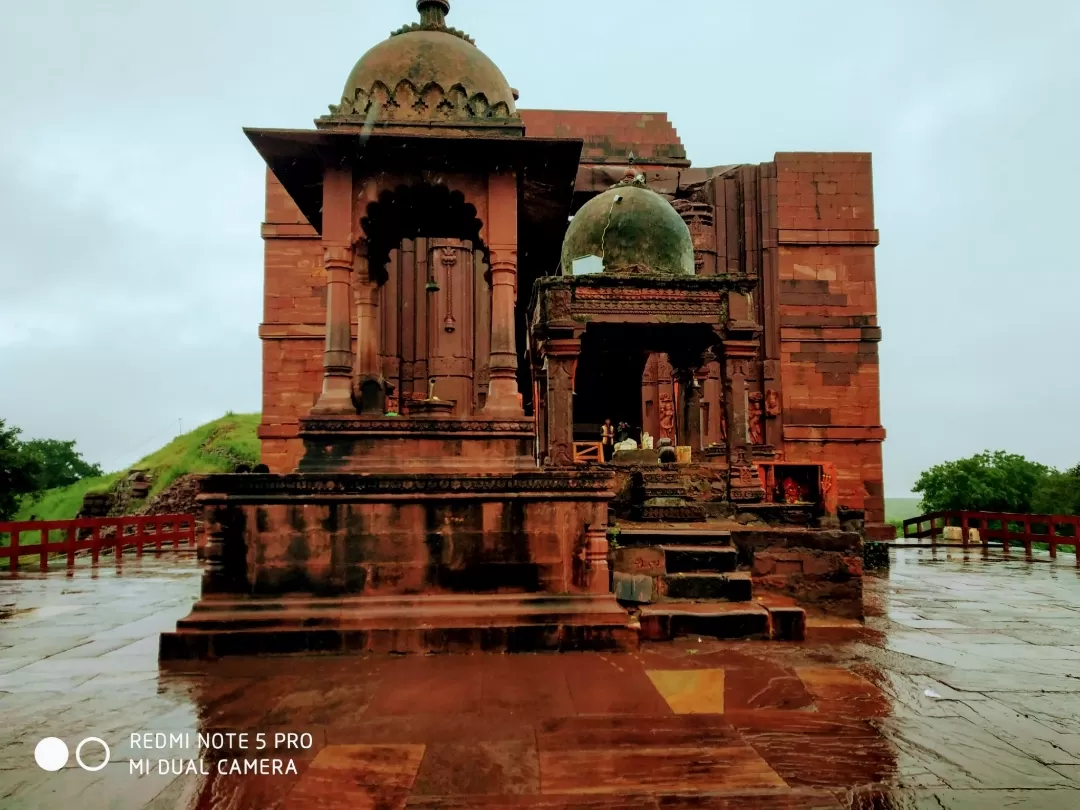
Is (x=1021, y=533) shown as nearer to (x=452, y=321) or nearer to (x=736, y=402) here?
(x=736, y=402)

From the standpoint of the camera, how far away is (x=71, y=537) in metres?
14.3

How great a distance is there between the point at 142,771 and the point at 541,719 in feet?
6.92

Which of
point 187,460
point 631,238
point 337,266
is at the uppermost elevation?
point 631,238

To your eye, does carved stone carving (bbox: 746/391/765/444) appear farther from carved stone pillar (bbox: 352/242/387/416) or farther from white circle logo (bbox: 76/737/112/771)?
white circle logo (bbox: 76/737/112/771)

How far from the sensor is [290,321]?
1725cm

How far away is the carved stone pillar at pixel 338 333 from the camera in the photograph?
7086mm

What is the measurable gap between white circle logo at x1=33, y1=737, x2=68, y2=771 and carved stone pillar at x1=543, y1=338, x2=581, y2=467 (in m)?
7.35

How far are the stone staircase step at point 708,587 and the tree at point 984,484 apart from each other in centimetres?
2805

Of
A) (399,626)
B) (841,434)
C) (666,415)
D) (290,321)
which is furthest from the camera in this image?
(841,434)

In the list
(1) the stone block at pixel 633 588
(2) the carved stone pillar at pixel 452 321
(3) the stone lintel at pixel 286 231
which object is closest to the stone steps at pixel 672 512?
(1) the stone block at pixel 633 588

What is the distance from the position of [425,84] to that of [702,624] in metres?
6.28

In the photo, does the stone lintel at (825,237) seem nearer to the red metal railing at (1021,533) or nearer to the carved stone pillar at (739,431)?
the red metal railing at (1021,533)

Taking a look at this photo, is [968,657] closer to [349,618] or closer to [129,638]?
[349,618]

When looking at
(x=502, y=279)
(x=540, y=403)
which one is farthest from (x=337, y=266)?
(x=540, y=403)
